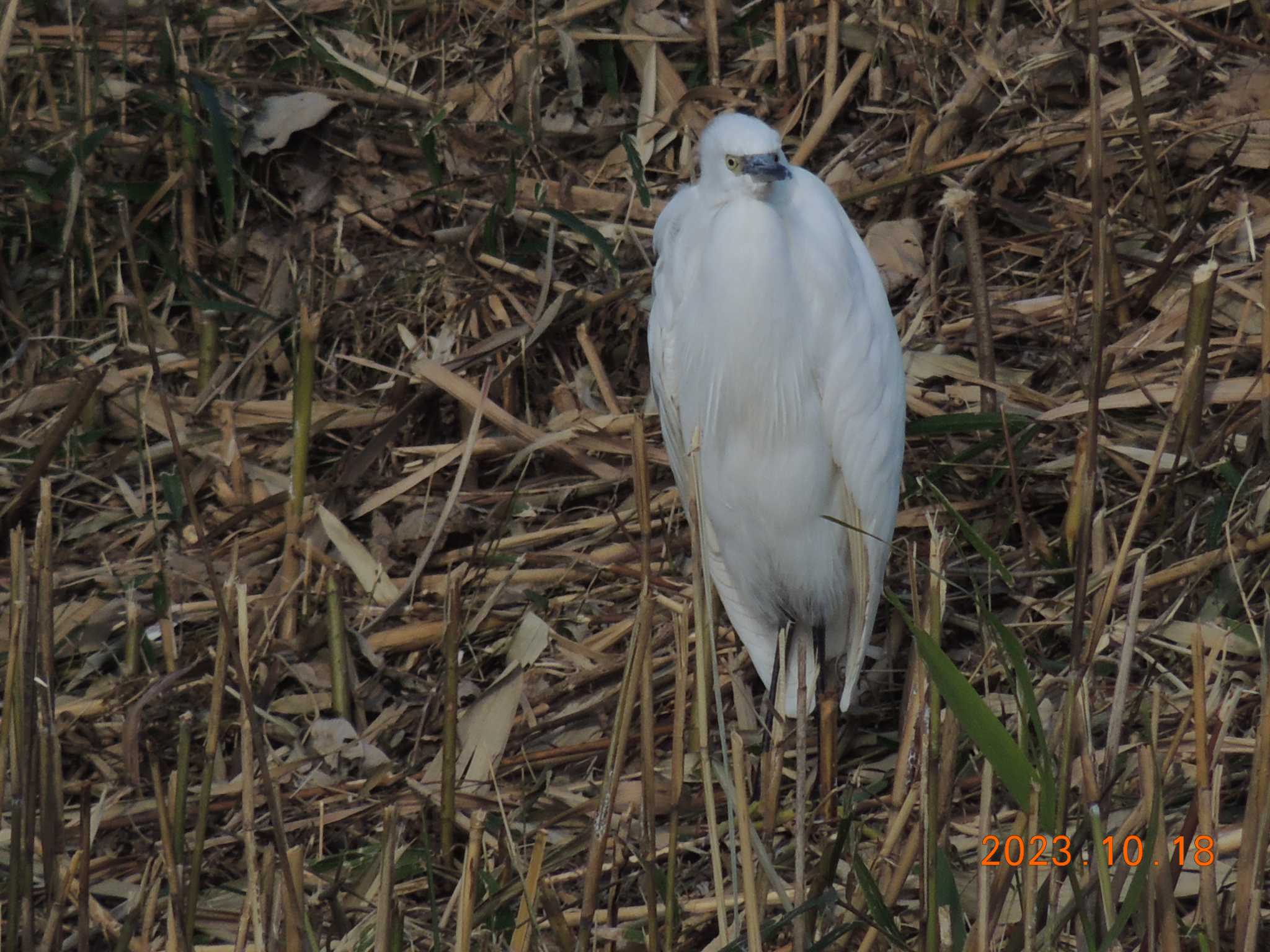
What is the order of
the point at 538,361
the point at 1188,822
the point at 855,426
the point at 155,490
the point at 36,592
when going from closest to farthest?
the point at 1188,822, the point at 36,592, the point at 855,426, the point at 155,490, the point at 538,361

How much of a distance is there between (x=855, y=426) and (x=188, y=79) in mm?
1569

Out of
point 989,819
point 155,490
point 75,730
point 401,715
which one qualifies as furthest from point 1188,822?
point 155,490

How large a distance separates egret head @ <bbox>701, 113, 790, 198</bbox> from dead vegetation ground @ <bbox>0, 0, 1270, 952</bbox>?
0.38 meters

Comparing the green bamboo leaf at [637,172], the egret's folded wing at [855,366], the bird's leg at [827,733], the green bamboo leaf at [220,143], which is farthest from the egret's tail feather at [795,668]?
the green bamboo leaf at [220,143]

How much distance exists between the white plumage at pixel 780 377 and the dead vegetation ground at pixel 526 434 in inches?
6.8

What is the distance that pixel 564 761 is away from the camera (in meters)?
2.17

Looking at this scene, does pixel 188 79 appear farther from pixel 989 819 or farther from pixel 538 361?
pixel 989 819

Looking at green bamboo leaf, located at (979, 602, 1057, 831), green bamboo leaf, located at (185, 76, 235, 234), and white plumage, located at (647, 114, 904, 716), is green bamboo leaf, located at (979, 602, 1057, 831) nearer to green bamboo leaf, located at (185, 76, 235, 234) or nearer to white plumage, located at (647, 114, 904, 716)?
white plumage, located at (647, 114, 904, 716)

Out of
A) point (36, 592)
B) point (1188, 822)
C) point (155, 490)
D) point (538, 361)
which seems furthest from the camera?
point (538, 361)

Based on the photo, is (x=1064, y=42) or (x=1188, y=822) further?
(x=1064, y=42)

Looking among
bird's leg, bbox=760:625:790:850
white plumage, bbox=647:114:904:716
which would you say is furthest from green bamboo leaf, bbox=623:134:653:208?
bird's leg, bbox=760:625:790:850

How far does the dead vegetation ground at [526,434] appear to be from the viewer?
1798 mm

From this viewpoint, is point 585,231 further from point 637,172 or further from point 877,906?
point 877,906

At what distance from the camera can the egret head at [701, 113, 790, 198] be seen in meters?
1.82
